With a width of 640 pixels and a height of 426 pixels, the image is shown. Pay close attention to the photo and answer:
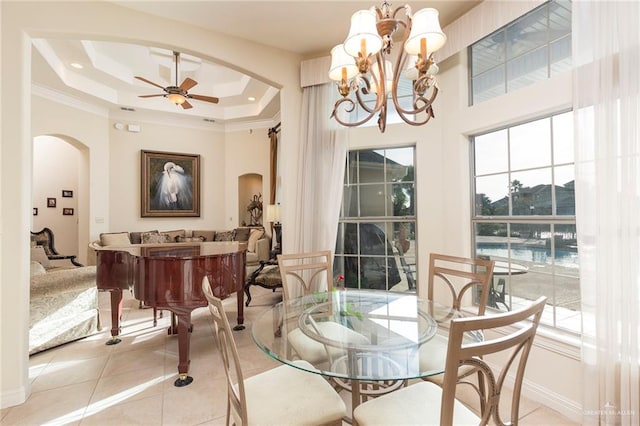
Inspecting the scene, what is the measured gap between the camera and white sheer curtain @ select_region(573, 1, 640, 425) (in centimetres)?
142

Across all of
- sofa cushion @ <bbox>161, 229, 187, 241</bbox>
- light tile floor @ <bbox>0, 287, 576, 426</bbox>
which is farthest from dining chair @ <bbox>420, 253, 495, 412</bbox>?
sofa cushion @ <bbox>161, 229, 187, 241</bbox>

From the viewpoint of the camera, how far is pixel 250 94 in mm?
5887

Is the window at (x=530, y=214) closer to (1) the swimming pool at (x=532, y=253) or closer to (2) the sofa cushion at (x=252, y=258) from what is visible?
(1) the swimming pool at (x=532, y=253)

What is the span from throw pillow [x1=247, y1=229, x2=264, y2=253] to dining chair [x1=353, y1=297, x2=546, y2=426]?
471cm

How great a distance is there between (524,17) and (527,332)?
2.43 meters

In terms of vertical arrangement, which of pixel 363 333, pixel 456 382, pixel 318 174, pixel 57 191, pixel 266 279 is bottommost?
pixel 266 279

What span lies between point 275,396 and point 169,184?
6.29 meters

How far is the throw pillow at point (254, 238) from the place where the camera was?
224 inches

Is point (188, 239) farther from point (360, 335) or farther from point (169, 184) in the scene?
point (360, 335)

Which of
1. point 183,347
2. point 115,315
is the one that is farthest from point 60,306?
point 183,347

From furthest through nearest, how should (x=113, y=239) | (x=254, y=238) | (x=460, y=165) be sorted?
(x=254, y=238) → (x=113, y=239) → (x=460, y=165)

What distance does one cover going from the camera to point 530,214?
2.16 m

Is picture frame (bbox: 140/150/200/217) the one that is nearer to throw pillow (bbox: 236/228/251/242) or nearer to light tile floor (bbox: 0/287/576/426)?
throw pillow (bbox: 236/228/251/242)

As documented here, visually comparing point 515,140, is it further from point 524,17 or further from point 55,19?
point 55,19
